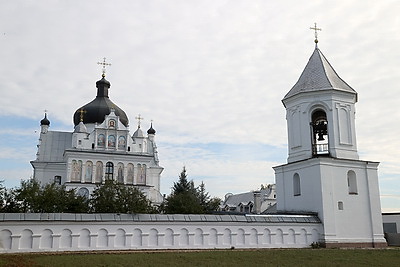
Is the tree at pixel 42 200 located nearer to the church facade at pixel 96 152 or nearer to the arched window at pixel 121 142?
the church facade at pixel 96 152

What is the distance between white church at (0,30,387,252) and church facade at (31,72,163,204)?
85.1 feet

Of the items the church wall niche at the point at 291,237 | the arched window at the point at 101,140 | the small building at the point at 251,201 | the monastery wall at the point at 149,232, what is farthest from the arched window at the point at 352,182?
the small building at the point at 251,201

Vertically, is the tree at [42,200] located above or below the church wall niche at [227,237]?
above

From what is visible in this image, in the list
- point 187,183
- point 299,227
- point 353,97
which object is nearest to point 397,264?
point 299,227

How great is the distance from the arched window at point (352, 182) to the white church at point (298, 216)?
6 centimetres

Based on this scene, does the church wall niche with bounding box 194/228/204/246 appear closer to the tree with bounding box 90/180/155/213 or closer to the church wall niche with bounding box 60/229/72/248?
the tree with bounding box 90/180/155/213

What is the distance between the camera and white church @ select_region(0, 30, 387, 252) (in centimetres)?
2158

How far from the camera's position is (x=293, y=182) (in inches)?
1119

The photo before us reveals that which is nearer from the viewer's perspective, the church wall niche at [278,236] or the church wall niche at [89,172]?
the church wall niche at [278,236]

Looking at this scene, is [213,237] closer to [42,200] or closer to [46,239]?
[46,239]

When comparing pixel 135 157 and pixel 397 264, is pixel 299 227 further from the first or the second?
pixel 135 157

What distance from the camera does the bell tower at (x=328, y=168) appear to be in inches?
1032

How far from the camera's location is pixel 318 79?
2898cm

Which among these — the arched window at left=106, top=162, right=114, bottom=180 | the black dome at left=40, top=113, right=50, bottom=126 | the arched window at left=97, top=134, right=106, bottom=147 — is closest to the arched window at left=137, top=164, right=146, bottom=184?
the arched window at left=106, top=162, right=114, bottom=180
